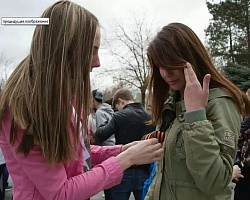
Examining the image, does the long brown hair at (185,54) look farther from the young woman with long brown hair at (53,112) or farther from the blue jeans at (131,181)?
the blue jeans at (131,181)

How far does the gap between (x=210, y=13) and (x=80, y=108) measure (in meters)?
24.2

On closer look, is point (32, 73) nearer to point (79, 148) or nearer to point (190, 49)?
point (79, 148)

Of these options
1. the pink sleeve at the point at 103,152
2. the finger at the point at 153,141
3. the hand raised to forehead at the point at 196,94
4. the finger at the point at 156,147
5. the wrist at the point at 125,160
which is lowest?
the pink sleeve at the point at 103,152

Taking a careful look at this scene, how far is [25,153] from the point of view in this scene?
3.65 feet

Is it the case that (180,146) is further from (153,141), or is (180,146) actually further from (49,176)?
(49,176)

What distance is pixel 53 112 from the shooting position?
3.74 ft

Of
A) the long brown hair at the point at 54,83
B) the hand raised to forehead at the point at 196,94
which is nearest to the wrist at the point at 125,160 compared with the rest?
the long brown hair at the point at 54,83

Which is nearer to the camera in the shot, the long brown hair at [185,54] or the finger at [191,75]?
the finger at [191,75]

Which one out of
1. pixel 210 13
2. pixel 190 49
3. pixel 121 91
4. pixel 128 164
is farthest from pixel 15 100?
pixel 210 13

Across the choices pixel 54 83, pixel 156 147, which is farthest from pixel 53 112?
pixel 156 147

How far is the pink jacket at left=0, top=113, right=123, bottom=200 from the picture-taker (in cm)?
113

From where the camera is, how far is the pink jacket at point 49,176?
1128 mm

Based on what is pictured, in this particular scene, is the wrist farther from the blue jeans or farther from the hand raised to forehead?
the blue jeans

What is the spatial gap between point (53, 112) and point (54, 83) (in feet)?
0.41
